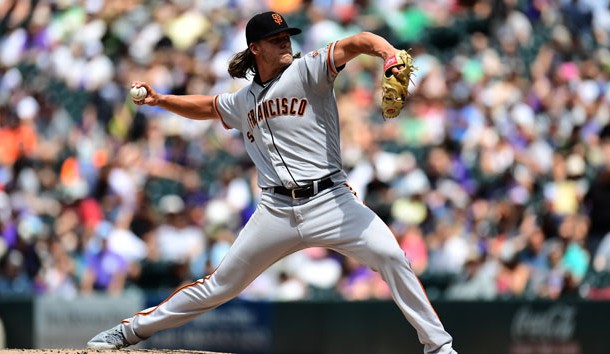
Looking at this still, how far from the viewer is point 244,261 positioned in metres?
5.86

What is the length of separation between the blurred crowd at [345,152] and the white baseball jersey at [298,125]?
495cm

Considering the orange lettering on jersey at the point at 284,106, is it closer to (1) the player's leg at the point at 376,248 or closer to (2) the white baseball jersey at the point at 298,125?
(2) the white baseball jersey at the point at 298,125

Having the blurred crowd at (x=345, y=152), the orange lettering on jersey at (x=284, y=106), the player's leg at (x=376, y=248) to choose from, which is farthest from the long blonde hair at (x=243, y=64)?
the blurred crowd at (x=345, y=152)

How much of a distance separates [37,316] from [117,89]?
12.1 feet

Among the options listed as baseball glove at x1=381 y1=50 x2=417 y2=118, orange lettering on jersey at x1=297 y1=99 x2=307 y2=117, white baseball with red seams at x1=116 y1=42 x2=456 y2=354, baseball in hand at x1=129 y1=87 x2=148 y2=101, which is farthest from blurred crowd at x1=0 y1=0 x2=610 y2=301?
baseball glove at x1=381 y1=50 x2=417 y2=118

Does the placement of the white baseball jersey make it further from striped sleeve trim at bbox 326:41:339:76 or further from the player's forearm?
the player's forearm

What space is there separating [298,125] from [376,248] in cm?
75

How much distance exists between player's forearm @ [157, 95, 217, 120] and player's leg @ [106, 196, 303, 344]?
74cm

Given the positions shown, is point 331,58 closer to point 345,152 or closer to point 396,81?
point 396,81

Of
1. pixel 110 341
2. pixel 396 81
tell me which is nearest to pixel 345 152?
pixel 110 341

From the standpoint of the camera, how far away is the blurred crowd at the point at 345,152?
10828 mm

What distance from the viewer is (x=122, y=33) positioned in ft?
48.0

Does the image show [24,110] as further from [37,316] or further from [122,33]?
[37,316]

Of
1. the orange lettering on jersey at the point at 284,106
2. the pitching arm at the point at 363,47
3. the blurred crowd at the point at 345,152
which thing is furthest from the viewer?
the blurred crowd at the point at 345,152
